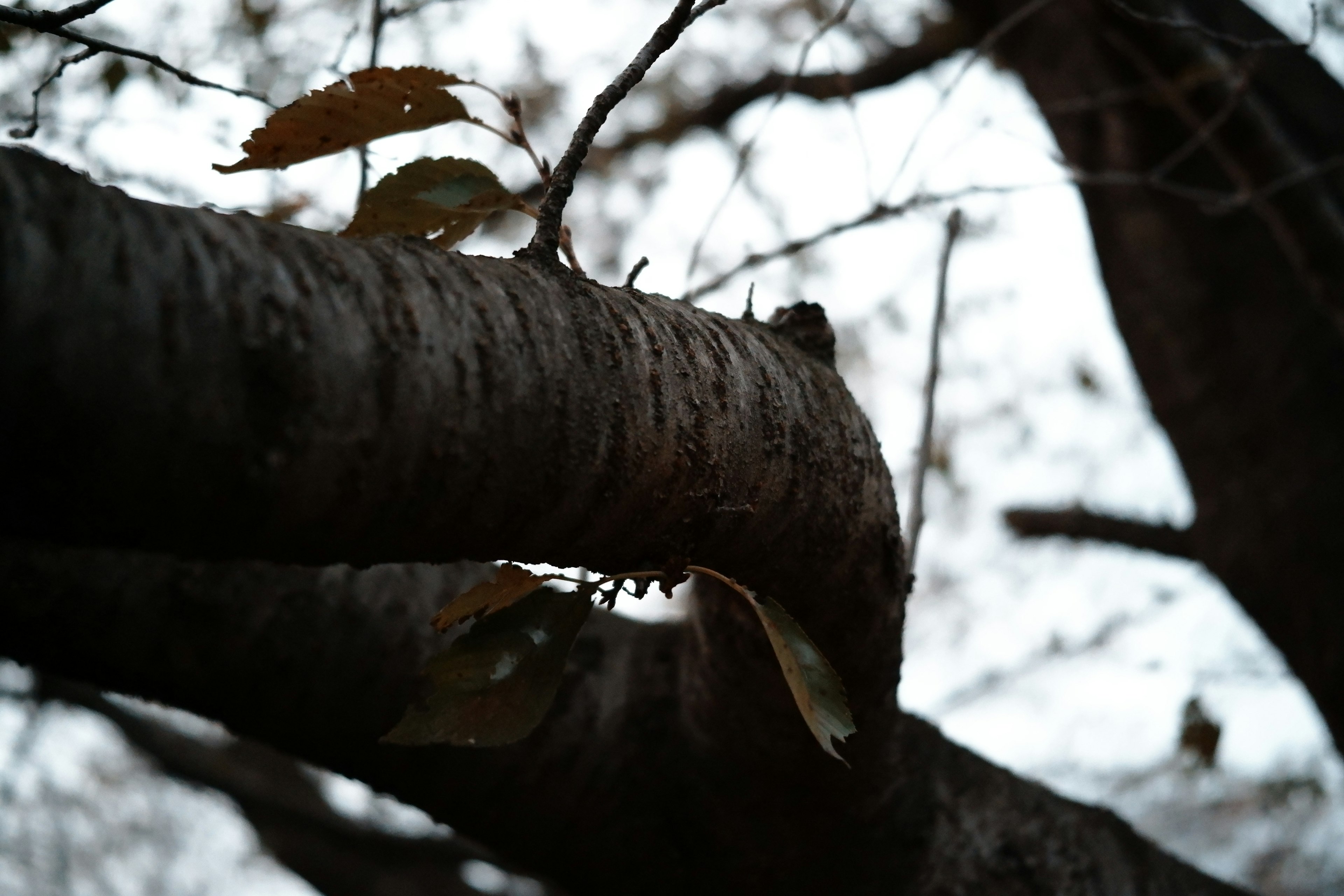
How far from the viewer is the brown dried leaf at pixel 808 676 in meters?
0.56

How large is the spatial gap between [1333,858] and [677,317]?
467 centimetres

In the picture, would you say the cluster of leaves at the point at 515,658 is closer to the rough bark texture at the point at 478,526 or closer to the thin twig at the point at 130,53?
the rough bark texture at the point at 478,526

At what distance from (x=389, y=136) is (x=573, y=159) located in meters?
0.19

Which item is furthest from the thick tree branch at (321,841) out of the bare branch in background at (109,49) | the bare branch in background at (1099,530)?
the bare branch in background at (109,49)

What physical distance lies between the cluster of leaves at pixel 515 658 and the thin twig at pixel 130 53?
16.0 inches

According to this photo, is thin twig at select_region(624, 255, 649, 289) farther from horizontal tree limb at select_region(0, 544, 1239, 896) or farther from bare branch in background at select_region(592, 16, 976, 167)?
bare branch in background at select_region(592, 16, 976, 167)

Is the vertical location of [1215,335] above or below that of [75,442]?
above

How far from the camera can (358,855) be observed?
2.44m

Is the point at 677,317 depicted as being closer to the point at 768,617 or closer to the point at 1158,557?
the point at 768,617

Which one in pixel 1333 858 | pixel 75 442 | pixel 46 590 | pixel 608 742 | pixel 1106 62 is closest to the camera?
pixel 75 442

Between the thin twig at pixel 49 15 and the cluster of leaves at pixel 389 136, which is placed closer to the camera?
the thin twig at pixel 49 15

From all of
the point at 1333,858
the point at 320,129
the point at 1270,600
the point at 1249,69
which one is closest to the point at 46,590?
the point at 320,129

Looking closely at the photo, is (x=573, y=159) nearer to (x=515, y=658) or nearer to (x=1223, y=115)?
(x=515, y=658)

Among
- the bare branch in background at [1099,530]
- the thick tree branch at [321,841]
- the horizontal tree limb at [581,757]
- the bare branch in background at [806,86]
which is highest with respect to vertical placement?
the bare branch in background at [806,86]
